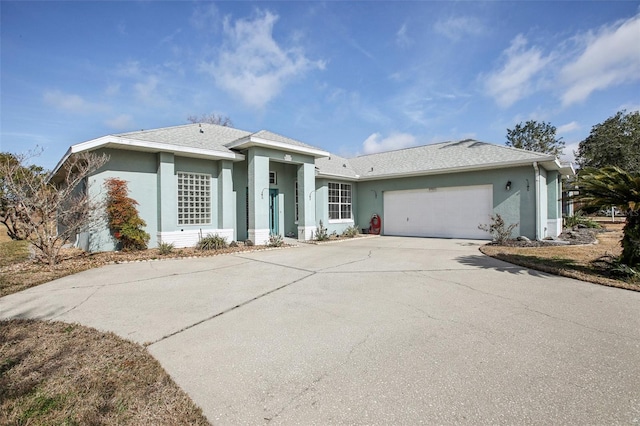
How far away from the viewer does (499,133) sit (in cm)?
4166

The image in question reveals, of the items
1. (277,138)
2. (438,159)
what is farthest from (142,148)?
(438,159)

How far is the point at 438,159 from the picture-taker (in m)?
16.6

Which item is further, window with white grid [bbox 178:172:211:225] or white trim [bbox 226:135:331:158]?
white trim [bbox 226:135:331:158]

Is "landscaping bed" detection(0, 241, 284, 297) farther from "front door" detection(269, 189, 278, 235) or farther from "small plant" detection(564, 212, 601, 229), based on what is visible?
"small plant" detection(564, 212, 601, 229)

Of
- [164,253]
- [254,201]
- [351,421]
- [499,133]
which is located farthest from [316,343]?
[499,133]

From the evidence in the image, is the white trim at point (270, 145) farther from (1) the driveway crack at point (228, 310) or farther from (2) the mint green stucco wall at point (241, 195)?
(1) the driveway crack at point (228, 310)

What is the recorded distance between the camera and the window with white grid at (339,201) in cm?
1756

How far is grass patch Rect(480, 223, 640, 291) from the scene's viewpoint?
21.3ft

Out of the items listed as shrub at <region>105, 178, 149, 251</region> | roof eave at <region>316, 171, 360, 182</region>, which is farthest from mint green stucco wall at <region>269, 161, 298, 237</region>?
shrub at <region>105, 178, 149, 251</region>

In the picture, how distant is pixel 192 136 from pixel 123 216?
4491mm

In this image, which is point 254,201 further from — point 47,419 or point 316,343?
point 47,419

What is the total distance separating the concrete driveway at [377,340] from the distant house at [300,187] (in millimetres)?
4882

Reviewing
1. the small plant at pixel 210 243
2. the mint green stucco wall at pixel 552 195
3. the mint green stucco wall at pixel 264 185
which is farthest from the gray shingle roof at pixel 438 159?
the small plant at pixel 210 243

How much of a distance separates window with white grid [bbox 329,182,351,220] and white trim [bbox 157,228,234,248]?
6.42 m
